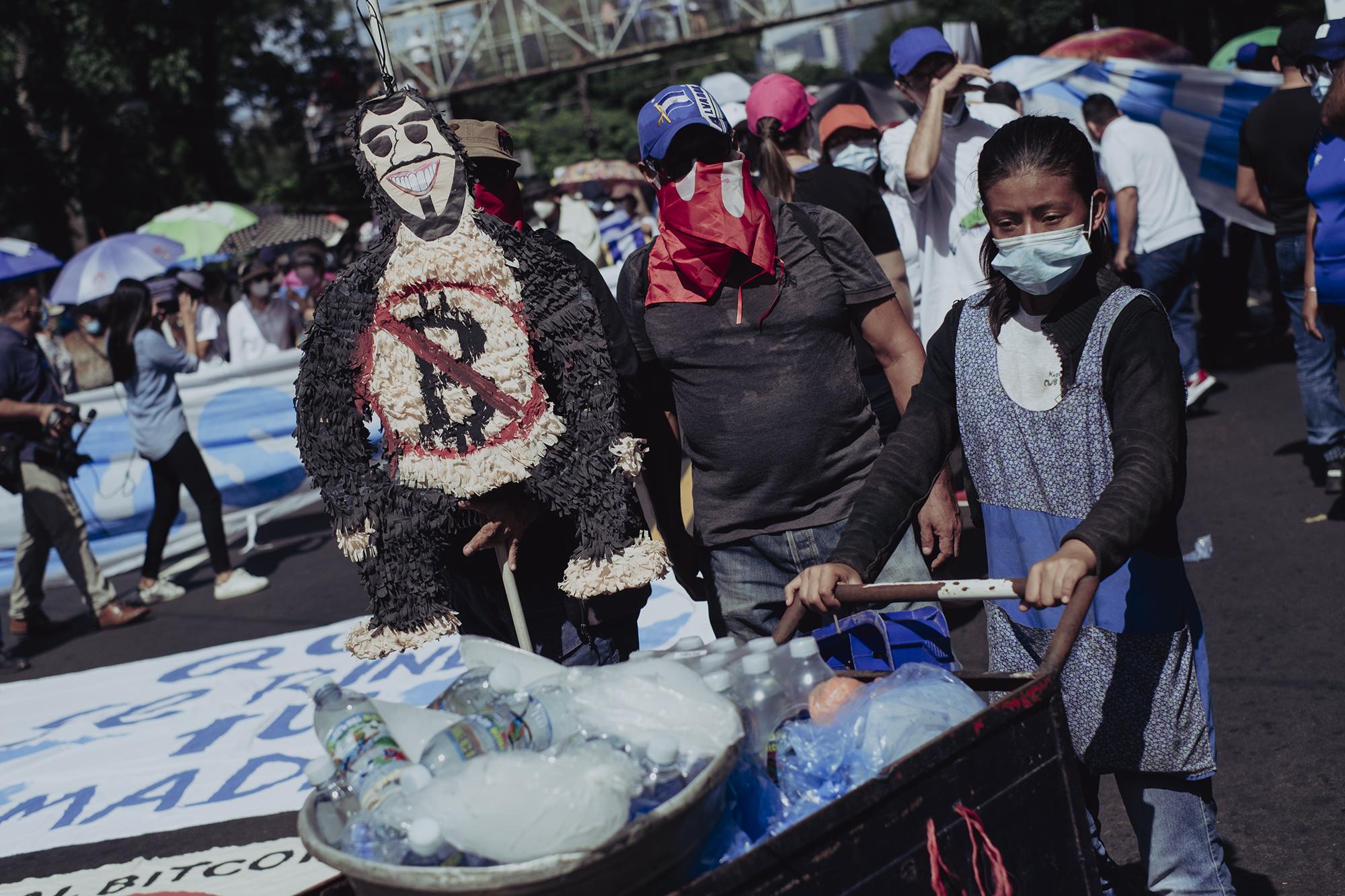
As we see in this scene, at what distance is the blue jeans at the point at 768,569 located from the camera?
319 centimetres

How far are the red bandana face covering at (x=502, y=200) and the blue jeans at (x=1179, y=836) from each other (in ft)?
6.16

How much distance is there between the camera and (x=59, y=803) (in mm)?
5035

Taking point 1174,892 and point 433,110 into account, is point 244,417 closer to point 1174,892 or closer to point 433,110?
point 433,110

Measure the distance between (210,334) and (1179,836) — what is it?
10.2 meters

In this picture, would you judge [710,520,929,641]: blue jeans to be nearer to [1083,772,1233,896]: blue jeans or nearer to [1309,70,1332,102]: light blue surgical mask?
[1083,772,1233,896]: blue jeans

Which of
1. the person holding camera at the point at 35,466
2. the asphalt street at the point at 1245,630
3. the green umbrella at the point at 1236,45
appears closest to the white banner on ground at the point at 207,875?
the asphalt street at the point at 1245,630

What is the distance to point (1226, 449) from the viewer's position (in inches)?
287

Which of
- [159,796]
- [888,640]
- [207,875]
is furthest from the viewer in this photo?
[159,796]

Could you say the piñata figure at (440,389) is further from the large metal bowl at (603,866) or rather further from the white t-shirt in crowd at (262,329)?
the white t-shirt in crowd at (262,329)

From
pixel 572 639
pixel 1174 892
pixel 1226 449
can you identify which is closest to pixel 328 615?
pixel 572 639

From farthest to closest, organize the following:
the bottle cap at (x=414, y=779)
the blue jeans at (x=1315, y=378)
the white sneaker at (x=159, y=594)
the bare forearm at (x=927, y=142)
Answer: the white sneaker at (x=159, y=594) → the blue jeans at (x=1315, y=378) → the bare forearm at (x=927, y=142) → the bottle cap at (x=414, y=779)

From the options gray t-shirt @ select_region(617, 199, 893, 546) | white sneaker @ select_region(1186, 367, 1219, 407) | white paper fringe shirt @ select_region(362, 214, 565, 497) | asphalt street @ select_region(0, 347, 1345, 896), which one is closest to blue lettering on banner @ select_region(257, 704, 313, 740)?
asphalt street @ select_region(0, 347, 1345, 896)

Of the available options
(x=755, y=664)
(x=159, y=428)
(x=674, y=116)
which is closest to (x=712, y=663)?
(x=755, y=664)

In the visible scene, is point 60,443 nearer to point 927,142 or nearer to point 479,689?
point 927,142
